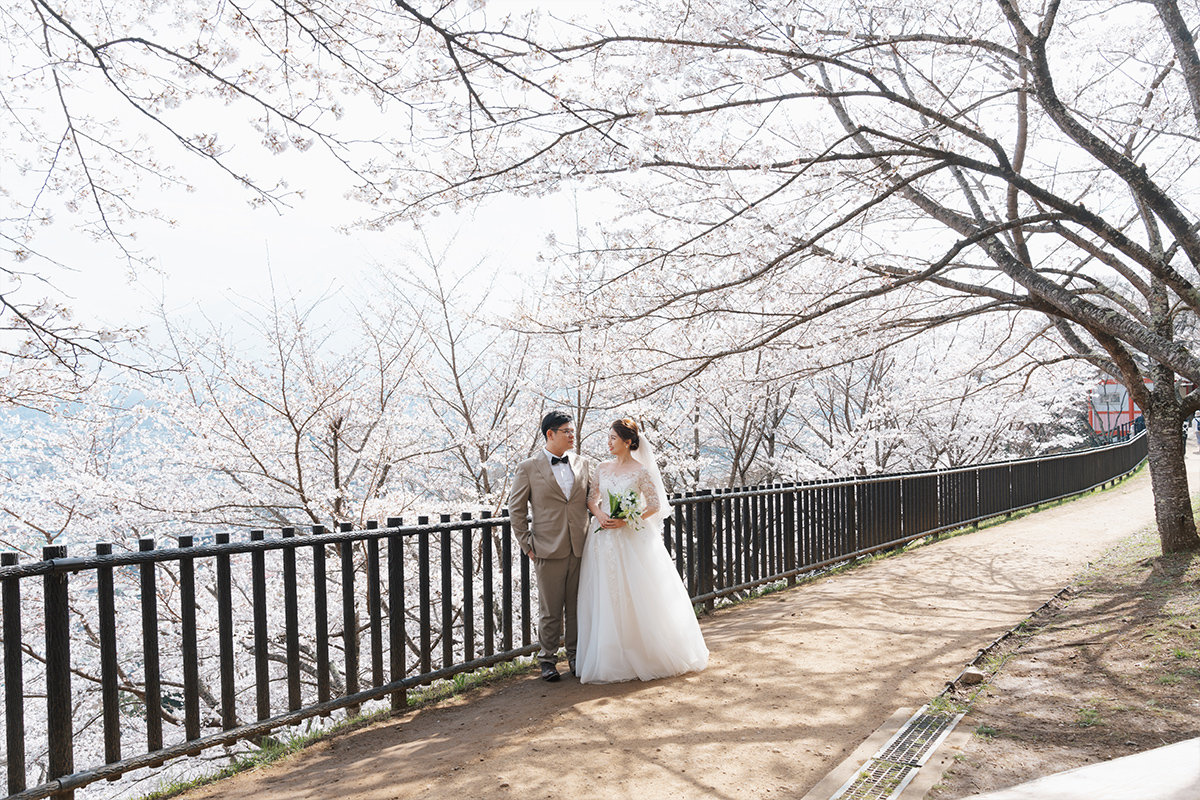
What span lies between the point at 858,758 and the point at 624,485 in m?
2.29

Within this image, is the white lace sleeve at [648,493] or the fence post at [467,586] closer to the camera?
the fence post at [467,586]

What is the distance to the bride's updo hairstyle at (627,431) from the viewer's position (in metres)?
5.38

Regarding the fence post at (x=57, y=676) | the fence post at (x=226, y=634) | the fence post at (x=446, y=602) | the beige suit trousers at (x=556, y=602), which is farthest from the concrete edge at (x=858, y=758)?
the fence post at (x=57, y=676)

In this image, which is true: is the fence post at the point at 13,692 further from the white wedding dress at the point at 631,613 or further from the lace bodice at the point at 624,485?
the lace bodice at the point at 624,485

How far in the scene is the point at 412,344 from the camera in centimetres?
1400

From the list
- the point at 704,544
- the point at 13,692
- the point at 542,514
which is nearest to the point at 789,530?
the point at 704,544

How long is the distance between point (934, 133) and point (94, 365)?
788cm

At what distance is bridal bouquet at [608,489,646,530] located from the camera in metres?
5.14

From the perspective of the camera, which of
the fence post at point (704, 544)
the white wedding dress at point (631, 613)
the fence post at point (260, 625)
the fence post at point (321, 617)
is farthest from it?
the fence post at point (704, 544)

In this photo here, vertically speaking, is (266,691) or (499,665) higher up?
(266,691)

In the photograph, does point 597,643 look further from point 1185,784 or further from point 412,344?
point 412,344

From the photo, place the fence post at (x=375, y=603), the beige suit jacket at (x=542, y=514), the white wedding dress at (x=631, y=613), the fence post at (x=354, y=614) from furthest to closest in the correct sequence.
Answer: the beige suit jacket at (x=542, y=514) → the white wedding dress at (x=631, y=613) → the fence post at (x=375, y=603) → the fence post at (x=354, y=614)

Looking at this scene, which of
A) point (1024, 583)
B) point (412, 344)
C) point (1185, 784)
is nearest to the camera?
point (1185, 784)

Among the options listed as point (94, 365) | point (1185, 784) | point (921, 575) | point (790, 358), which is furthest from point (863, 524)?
point (1185, 784)
